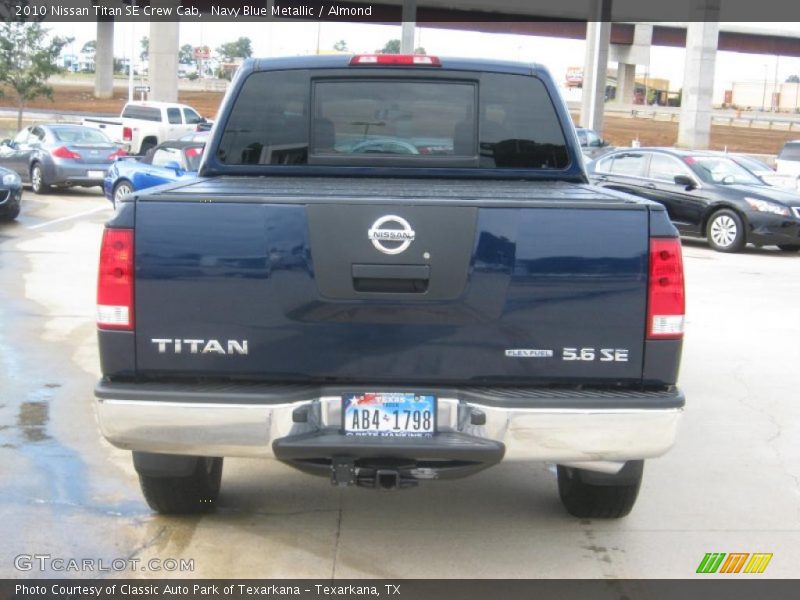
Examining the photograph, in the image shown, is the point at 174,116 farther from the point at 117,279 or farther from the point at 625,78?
the point at 625,78

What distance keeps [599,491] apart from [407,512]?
0.97 m

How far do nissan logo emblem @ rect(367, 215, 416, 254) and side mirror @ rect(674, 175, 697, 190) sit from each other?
47.6 ft

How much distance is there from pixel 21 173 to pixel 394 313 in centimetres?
2231

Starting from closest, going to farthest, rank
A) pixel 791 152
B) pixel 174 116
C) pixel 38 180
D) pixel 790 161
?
pixel 38 180 < pixel 790 161 < pixel 791 152 < pixel 174 116

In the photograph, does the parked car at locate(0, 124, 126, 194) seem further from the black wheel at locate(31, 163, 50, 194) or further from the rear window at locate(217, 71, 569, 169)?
the rear window at locate(217, 71, 569, 169)

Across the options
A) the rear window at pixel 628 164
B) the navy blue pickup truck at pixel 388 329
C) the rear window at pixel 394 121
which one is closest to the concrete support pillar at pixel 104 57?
the rear window at pixel 628 164

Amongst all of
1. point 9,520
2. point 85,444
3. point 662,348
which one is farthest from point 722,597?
point 85,444

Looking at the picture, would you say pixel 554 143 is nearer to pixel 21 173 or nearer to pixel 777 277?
pixel 777 277

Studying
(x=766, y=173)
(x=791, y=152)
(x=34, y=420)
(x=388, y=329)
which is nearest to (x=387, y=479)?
(x=388, y=329)

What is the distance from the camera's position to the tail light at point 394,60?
582 centimetres

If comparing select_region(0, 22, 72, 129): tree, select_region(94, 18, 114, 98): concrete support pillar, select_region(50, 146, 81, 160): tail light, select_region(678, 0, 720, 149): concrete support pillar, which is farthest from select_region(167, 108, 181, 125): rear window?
select_region(94, 18, 114, 98): concrete support pillar

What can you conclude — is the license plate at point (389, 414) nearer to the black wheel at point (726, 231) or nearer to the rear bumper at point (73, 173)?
the black wheel at point (726, 231)

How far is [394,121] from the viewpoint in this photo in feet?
19.4

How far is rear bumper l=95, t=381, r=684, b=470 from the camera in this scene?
4.25 metres
